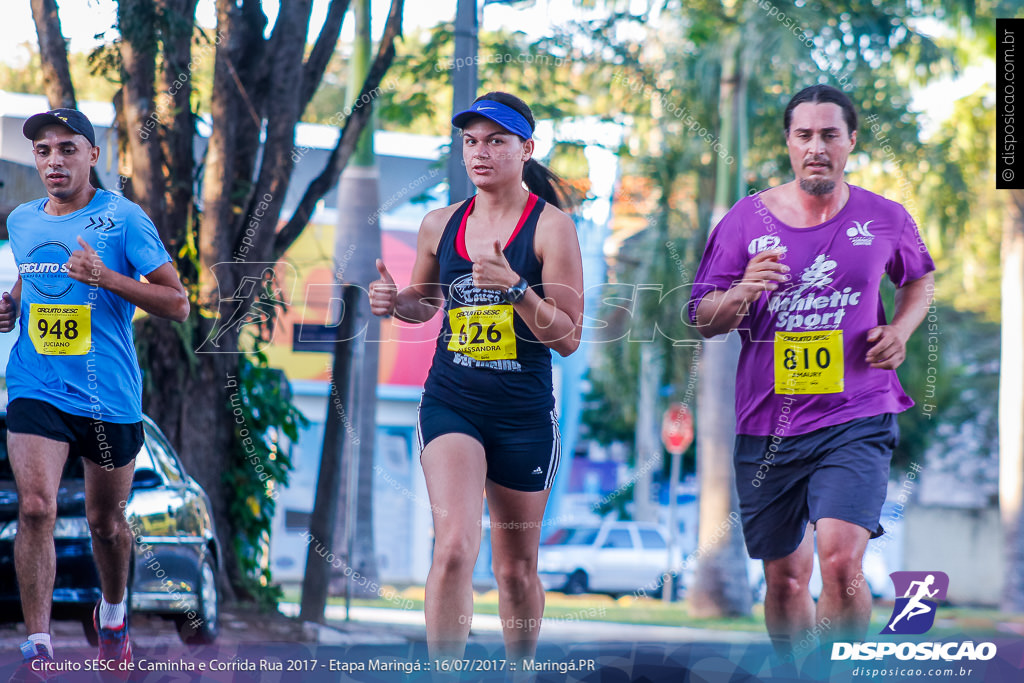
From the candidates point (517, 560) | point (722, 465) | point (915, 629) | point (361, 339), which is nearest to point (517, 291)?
point (517, 560)

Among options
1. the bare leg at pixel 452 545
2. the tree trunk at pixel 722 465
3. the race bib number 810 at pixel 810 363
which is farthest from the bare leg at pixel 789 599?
the tree trunk at pixel 722 465

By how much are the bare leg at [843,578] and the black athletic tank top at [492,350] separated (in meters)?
0.95

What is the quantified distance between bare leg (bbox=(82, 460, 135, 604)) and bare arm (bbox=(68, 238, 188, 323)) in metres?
0.54

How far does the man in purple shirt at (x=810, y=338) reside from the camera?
11.8ft

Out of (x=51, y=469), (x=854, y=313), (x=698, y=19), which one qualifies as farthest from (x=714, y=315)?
(x=698, y=19)

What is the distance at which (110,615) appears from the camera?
395 centimetres

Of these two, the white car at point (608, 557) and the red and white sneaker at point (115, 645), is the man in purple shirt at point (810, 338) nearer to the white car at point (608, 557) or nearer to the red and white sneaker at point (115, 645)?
the red and white sneaker at point (115, 645)

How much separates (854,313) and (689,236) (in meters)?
9.35

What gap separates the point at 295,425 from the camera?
6320 millimetres

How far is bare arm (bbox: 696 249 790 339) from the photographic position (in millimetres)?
3580

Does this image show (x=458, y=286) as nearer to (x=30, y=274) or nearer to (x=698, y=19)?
(x=30, y=274)

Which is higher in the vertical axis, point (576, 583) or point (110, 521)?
point (110, 521)

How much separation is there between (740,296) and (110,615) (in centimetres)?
240

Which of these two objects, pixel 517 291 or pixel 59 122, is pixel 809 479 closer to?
pixel 517 291
